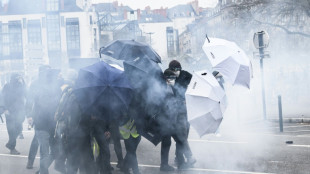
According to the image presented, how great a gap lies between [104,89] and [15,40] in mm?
1369

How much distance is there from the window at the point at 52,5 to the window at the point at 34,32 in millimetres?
314

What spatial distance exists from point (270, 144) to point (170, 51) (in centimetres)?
323

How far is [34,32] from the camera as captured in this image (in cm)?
575

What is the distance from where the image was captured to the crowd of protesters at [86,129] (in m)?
5.87

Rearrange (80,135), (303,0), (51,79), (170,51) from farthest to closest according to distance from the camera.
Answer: (303,0) → (170,51) → (51,79) → (80,135)

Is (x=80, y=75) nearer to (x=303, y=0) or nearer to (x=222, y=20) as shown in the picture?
(x=222, y=20)

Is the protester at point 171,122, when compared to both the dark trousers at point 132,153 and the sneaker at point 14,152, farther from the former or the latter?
the sneaker at point 14,152

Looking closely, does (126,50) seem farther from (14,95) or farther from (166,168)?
(14,95)

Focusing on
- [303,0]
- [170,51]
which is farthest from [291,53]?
[170,51]

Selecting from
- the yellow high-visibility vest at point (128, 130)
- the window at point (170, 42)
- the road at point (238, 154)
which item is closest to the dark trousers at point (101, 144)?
the yellow high-visibility vest at point (128, 130)

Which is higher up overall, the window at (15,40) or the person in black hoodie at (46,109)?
the window at (15,40)

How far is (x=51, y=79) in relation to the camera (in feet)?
22.6

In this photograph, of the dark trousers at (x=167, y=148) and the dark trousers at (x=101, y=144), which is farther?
the dark trousers at (x=167, y=148)

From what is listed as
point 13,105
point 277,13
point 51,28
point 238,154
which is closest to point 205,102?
point 51,28
